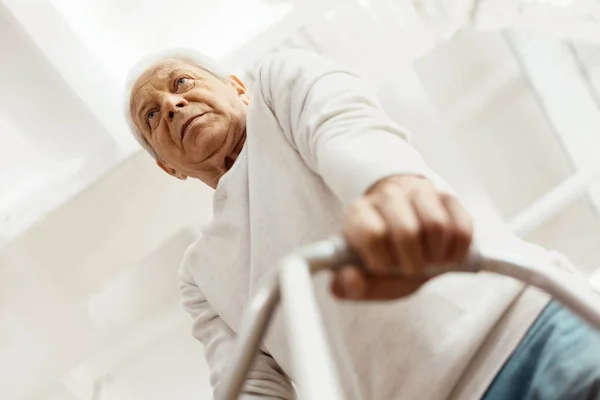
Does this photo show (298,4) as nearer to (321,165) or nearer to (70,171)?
(70,171)

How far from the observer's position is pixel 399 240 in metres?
0.43

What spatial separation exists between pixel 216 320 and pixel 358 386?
1.04 feet

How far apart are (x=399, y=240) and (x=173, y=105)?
561 mm

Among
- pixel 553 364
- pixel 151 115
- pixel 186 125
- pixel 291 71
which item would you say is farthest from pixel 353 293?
pixel 151 115

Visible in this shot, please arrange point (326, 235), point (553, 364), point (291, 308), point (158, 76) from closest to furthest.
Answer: point (291, 308), point (553, 364), point (326, 235), point (158, 76)

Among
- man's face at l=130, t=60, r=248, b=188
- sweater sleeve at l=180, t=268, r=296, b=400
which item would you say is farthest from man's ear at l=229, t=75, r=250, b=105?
sweater sleeve at l=180, t=268, r=296, b=400

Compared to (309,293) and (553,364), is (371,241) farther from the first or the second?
(553,364)

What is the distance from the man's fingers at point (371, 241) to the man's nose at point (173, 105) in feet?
1.74

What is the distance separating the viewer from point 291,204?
752 mm

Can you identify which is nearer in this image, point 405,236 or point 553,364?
point 405,236

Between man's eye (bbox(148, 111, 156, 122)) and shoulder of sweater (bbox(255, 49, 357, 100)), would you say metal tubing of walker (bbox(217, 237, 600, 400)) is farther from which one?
man's eye (bbox(148, 111, 156, 122))

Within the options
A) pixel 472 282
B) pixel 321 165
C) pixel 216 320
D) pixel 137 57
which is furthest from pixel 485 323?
pixel 137 57

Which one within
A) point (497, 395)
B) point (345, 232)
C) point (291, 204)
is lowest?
point (497, 395)

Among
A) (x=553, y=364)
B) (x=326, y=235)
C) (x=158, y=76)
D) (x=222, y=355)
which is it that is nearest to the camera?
(x=553, y=364)
